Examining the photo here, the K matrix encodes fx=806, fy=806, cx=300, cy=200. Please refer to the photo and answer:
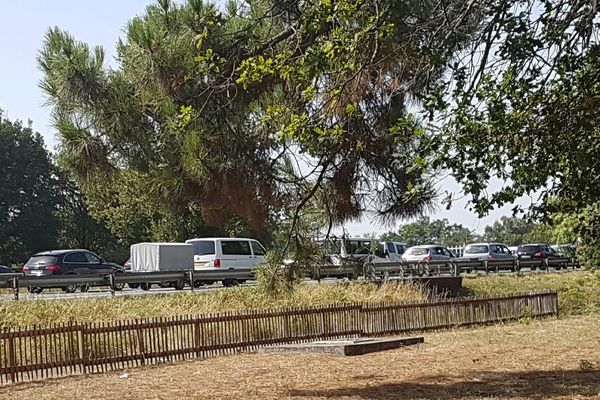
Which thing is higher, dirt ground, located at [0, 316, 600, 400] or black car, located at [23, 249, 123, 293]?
black car, located at [23, 249, 123, 293]

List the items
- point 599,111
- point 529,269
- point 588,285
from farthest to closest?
point 529,269, point 588,285, point 599,111

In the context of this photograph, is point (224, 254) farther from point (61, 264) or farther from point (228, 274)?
point (61, 264)

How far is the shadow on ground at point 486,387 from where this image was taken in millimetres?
10141

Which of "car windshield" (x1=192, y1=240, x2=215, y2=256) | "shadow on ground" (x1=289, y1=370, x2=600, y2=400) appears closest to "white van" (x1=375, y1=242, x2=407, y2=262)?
"car windshield" (x1=192, y1=240, x2=215, y2=256)

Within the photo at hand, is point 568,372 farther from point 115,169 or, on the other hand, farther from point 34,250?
point 34,250

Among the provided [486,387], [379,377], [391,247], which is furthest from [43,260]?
[486,387]

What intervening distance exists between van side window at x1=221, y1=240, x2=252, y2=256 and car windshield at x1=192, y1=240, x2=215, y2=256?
0.46 m

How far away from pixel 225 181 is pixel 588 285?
17556mm

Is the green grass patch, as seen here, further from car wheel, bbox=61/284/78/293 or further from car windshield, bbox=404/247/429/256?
car wheel, bbox=61/284/78/293

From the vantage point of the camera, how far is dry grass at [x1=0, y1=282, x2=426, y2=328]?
1589 cm

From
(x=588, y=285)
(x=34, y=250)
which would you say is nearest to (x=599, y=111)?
(x=588, y=285)

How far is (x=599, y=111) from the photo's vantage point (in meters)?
9.77

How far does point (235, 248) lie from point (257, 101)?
2080 centimetres

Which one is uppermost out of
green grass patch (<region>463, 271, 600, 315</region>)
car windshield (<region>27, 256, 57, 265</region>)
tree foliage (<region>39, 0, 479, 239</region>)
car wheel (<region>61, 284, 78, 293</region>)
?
tree foliage (<region>39, 0, 479, 239</region>)
